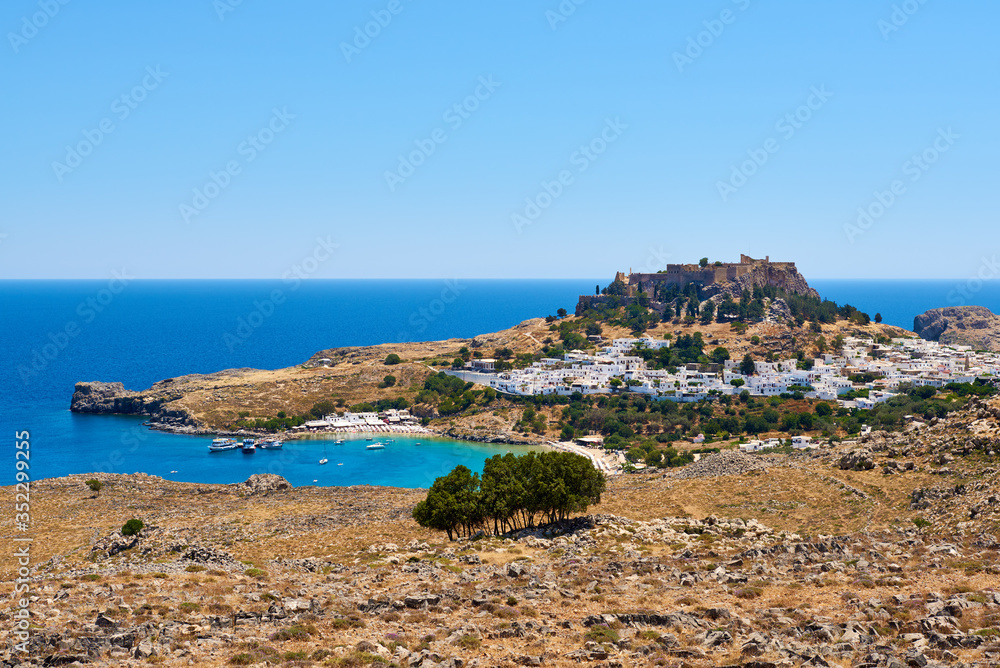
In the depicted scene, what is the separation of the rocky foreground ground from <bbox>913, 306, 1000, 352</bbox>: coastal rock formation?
129 metres

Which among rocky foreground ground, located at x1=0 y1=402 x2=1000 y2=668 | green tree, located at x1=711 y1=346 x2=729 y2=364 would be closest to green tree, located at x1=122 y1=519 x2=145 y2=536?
rocky foreground ground, located at x1=0 y1=402 x2=1000 y2=668

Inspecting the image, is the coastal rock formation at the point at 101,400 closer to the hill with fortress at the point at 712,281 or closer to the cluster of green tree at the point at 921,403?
the hill with fortress at the point at 712,281

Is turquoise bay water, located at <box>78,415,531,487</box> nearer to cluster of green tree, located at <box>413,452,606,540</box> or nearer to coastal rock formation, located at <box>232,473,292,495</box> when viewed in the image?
coastal rock formation, located at <box>232,473,292,495</box>

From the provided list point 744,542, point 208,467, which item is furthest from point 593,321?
point 744,542

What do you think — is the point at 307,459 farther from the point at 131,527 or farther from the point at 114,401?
the point at 131,527

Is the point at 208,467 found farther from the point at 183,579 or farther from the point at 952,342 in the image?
the point at 952,342

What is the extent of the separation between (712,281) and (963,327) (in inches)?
2538

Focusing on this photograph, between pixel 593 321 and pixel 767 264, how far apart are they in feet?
115

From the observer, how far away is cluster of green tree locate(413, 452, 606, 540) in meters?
31.8

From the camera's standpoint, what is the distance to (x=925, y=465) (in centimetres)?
3684

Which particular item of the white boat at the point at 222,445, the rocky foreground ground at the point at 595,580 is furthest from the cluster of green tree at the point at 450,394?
the rocky foreground ground at the point at 595,580

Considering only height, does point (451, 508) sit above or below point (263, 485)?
above

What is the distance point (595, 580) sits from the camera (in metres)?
23.1

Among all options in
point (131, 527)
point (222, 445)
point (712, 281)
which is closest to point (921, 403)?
point (712, 281)
